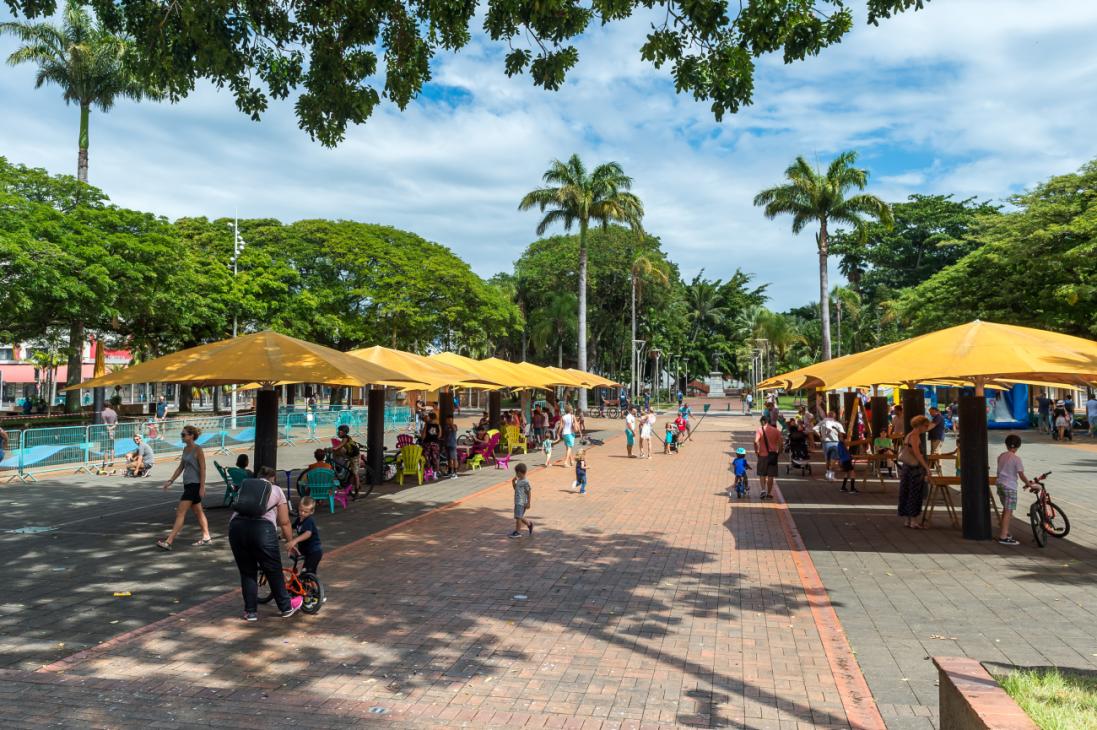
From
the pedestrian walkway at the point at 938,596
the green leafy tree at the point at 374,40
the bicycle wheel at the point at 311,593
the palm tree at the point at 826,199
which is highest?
the palm tree at the point at 826,199

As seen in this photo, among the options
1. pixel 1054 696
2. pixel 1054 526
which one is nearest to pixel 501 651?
pixel 1054 696

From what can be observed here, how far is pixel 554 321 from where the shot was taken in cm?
6075

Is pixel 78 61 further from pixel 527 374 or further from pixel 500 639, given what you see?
pixel 500 639

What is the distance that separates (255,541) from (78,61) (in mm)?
31012

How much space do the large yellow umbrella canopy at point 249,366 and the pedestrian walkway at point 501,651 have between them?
114 inches

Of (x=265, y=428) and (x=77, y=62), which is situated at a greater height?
(x=77, y=62)

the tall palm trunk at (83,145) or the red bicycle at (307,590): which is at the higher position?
the tall palm trunk at (83,145)

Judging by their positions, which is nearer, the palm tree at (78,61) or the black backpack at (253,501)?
the black backpack at (253,501)

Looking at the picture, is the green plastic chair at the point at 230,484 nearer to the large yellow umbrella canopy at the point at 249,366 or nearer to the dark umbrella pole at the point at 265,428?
the dark umbrella pole at the point at 265,428

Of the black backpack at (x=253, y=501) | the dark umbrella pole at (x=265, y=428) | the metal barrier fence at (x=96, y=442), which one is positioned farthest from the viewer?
the metal barrier fence at (x=96, y=442)

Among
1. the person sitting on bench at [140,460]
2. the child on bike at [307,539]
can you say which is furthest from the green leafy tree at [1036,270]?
the person sitting on bench at [140,460]

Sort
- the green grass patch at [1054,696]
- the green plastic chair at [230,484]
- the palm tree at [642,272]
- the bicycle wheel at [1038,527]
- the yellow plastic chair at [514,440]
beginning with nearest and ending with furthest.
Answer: the green grass patch at [1054,696] < the bicycle wheel at [1038,527] < the green plastic chair at [230,484] < the yellow plastic chair at [514,440] < the palm tree at [642,272]

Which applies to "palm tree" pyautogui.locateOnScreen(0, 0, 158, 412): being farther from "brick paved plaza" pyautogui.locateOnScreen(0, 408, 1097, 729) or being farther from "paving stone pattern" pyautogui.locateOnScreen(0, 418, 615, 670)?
"brick paved plaza" pyautogui.locateOnScreen(0, 408, 1097, 729)

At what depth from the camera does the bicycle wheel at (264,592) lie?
6844mm
